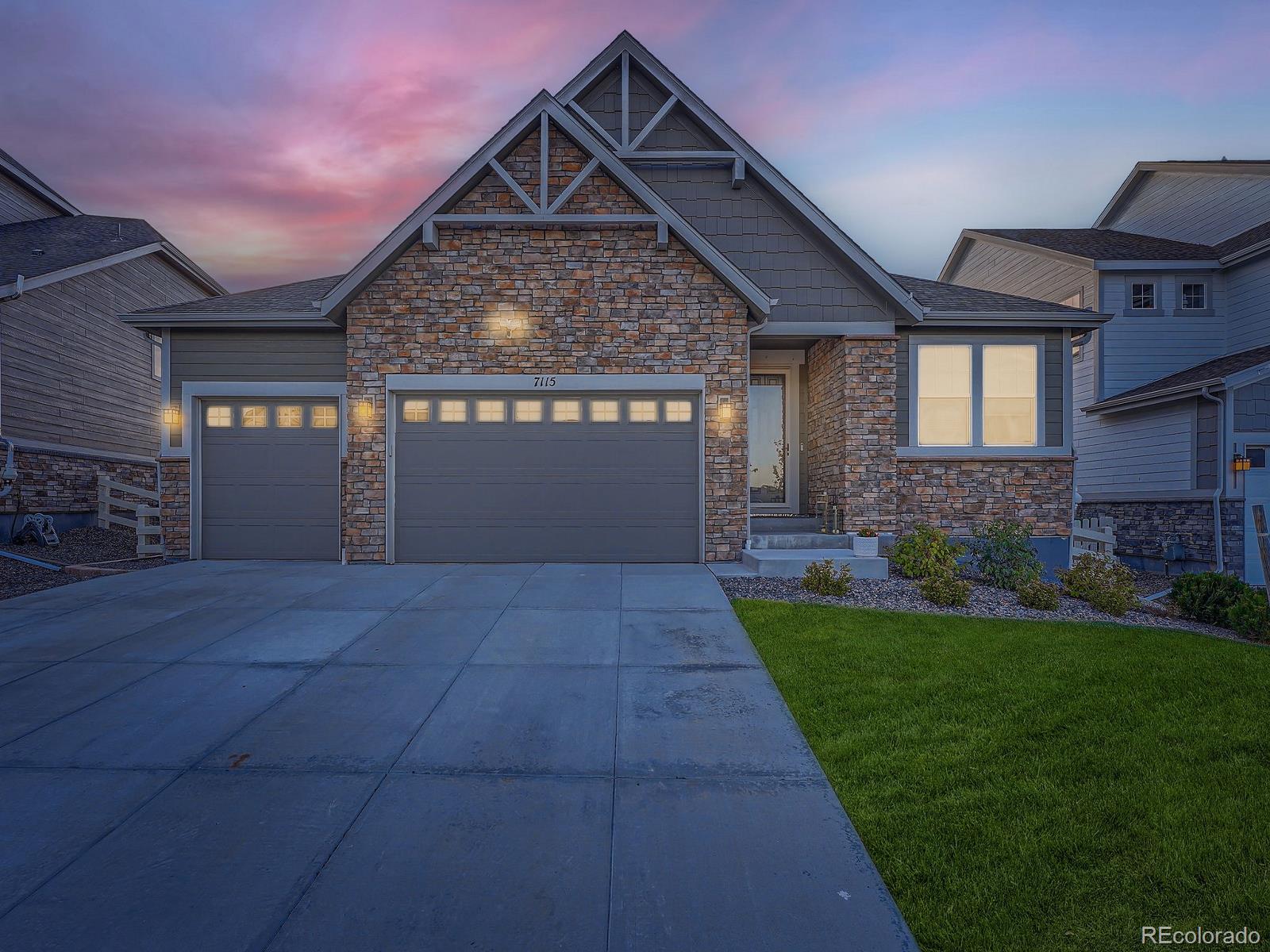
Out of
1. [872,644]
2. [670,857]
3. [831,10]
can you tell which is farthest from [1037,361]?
Answer: [670,857]

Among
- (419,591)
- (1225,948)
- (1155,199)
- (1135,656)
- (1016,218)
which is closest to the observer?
(1225,948)

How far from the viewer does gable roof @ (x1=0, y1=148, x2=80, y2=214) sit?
15969 mm

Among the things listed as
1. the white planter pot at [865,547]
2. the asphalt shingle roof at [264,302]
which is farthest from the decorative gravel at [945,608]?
the asphalt shingle roof at [264,302]

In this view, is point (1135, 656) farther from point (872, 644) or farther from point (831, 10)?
point (831, 10)

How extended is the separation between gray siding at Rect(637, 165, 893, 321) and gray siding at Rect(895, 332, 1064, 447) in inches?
38.7

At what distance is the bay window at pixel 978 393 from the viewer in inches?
447

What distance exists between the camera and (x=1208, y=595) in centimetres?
803

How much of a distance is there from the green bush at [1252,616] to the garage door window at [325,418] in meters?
13.2

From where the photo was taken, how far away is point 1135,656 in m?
5.77

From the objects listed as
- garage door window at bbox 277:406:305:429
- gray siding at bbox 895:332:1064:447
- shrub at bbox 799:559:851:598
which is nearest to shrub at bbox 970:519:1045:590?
shrub at bbox 799:559:851:598

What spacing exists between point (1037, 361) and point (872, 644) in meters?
8.36

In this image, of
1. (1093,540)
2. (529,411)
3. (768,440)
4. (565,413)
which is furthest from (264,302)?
(1093,540)

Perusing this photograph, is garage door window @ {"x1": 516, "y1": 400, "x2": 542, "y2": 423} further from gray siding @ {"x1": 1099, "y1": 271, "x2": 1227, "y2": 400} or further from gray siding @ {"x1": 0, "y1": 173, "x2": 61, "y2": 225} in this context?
gray siding @ {"x1": 0, "y1": 173, "x2": 61, "y2": 225}

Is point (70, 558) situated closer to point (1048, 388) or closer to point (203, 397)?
point (203, 397)
